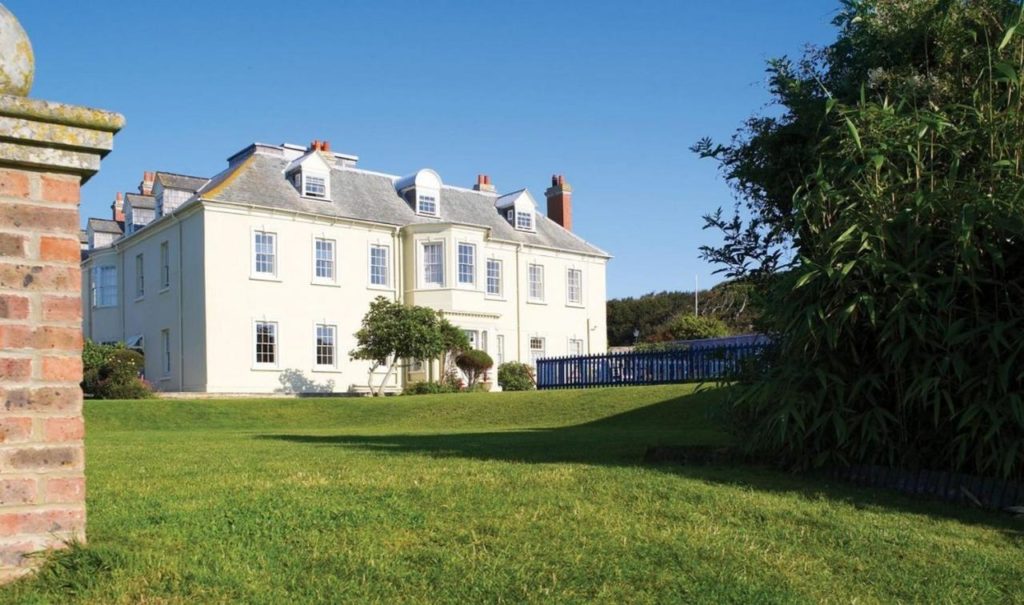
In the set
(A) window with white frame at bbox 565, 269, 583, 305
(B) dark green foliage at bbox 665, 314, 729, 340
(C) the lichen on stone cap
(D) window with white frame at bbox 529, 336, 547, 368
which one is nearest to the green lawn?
(C) the lichen on stone cap

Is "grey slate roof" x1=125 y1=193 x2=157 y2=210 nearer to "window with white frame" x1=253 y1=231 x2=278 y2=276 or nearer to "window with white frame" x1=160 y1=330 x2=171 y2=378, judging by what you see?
"window with white frame" x1=160 y1=330 x2=171 y2=378

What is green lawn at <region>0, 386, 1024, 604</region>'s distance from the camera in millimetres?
4055

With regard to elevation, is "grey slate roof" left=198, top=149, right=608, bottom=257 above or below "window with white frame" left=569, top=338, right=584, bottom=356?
above

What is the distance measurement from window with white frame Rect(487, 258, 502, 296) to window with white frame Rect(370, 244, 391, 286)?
4.14m

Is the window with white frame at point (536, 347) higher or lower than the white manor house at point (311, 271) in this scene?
lower

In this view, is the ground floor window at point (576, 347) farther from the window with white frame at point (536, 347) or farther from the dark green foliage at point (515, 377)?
the dark green foliage at point (515, 377)

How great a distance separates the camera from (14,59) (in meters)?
4.05

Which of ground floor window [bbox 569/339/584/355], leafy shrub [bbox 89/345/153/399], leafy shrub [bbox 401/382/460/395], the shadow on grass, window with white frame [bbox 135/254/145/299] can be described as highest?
window with white frame [bbox 135/254/145/299]

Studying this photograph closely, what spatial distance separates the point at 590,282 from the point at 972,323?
1302 inches

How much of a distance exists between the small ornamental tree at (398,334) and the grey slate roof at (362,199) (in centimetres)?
449

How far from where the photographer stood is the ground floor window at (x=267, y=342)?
30766 millimetres

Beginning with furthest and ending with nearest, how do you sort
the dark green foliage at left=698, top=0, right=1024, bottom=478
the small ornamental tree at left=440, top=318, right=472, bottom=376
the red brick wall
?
the small ornamental tree at left=440, top=318, right=472, bottom=376 < the dark green foliage at left=698, top=0, right=1024, bottom=478 < the red brick wall

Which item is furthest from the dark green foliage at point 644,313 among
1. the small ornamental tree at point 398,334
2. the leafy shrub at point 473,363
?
the small ornamental tree at point 398,334

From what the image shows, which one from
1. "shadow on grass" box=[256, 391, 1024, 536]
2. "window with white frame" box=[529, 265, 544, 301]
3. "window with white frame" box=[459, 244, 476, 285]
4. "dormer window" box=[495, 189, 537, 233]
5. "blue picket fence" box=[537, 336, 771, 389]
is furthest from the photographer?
"dormer window" box=[495, 189, 537, 233]
